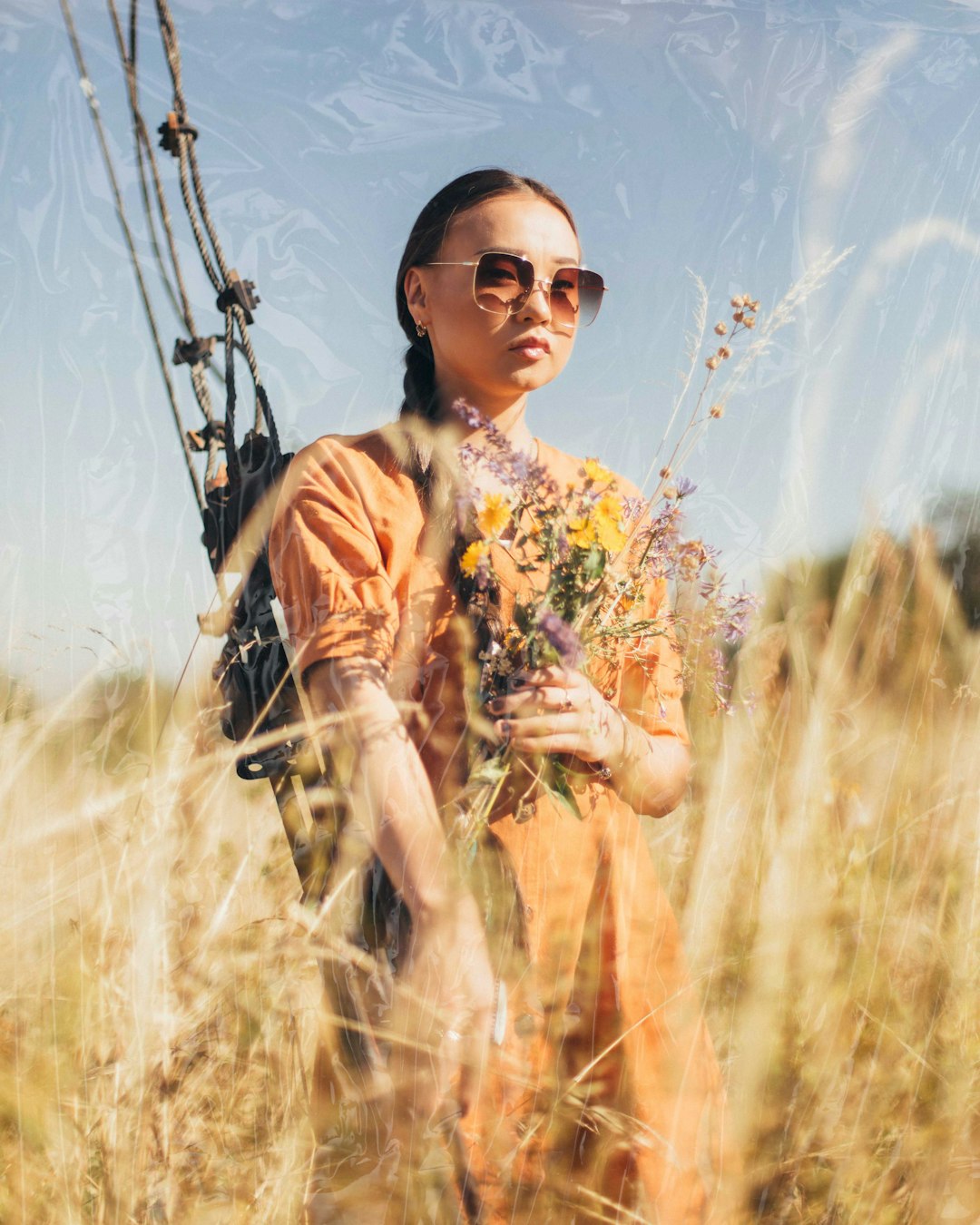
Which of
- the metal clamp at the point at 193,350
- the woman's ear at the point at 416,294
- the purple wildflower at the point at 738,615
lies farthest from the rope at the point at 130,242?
the purple wildflower at the point at 738,615

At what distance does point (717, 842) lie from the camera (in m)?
1.25

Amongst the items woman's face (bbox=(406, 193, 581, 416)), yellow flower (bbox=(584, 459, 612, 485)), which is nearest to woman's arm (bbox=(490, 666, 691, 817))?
yellow flower (bbox=(584, 459, 612, 485))

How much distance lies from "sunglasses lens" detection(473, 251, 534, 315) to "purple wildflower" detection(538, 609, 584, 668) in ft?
1.40

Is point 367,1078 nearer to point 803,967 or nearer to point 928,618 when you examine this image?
point 803,967

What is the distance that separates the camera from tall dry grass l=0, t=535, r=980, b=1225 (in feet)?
3.38

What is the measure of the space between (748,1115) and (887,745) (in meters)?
0.53

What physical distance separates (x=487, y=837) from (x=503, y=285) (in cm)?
70

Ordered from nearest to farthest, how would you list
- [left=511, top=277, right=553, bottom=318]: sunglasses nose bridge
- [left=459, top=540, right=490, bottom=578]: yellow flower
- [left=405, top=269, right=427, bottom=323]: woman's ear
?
1. [left=459, top=540, right=490, bottom=578]: yellow flower
2. [left=511, top=277, right=553, bottom=318]: sunglasses nose bridge
3. [left=405, top=269, right=427, bottom=323]: woman's ear

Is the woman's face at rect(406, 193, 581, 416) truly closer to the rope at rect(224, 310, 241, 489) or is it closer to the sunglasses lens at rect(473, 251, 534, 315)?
the sunglasses lens at rect(473, 251, 534, 315)

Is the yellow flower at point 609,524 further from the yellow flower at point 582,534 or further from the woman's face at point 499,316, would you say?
the woman's face at point 499,316

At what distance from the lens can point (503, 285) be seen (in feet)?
3.92

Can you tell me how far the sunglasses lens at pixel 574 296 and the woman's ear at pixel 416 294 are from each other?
197 millimetres

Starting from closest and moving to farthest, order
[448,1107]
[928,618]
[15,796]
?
[448,1107] → [15,796] → [928,618]

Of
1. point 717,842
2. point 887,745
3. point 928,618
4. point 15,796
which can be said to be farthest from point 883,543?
point 15,796
